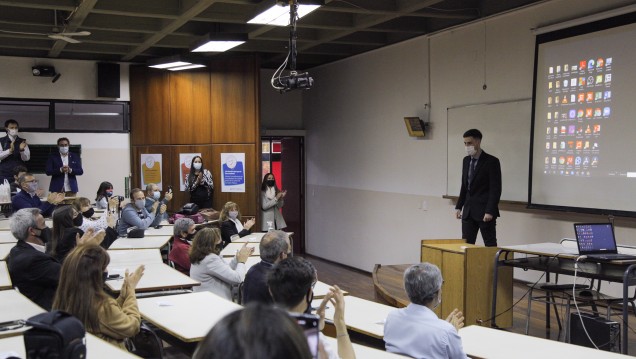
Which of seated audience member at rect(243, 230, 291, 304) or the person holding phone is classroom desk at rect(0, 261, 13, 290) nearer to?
seated audience member at rect(243, 230, 291, 304)

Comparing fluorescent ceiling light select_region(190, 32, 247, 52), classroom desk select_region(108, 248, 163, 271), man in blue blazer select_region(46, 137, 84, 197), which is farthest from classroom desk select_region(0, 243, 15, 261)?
man in blue blazer select_region(46, 137, 84, 197)

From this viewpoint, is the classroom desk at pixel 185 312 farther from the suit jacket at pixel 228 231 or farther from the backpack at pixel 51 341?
the suit jacket at pixel 228 231

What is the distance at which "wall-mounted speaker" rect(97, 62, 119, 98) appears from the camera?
10344 millimetres

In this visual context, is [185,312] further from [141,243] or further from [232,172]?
Answer: [232,172]

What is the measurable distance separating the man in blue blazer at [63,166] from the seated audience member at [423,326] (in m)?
7.79

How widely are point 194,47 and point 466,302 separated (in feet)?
16.7

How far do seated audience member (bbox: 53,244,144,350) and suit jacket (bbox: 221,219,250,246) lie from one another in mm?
3974

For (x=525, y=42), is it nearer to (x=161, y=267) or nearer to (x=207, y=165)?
(x=161, y=267)

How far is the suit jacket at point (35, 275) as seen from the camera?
395 centimetres

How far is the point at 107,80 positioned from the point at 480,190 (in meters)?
6.98

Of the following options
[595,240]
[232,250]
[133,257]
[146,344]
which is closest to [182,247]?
[133,257]

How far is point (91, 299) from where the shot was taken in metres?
3.02

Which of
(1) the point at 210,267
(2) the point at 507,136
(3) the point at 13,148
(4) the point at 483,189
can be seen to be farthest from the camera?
(3) the point at 13,148

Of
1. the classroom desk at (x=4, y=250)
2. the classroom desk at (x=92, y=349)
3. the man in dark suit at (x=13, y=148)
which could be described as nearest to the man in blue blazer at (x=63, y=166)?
the man in dark suit at (x=13, y=148)
